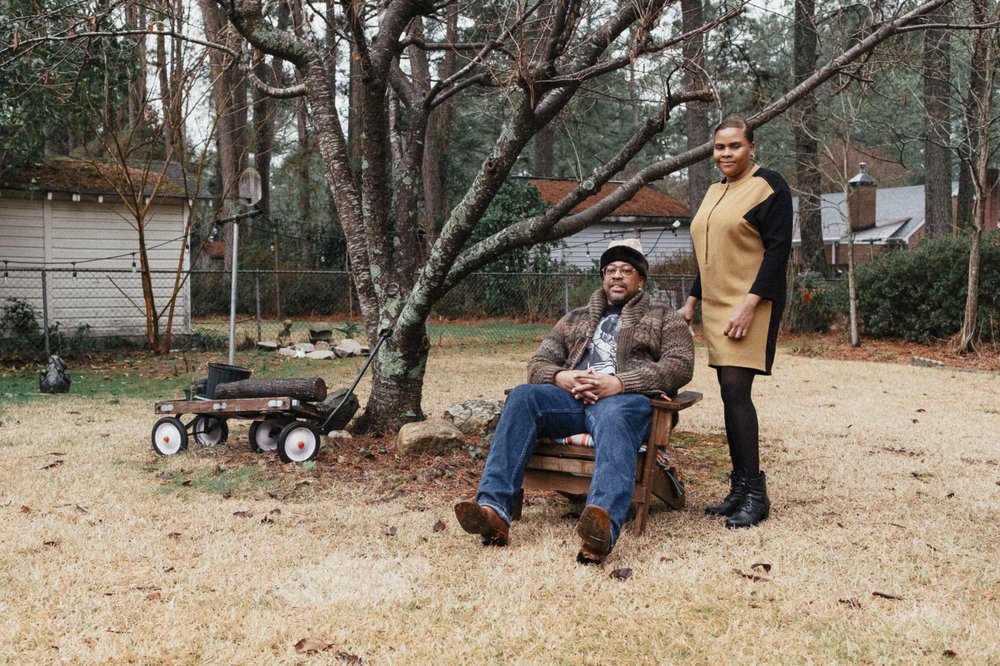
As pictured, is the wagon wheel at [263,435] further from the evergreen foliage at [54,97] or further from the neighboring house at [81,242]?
the neighboring house at [81,242]

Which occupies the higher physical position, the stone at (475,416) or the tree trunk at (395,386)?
the tree trunk at (395,386)

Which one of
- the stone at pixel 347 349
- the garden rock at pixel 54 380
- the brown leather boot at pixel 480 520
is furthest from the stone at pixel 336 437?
the stone at pixel 347 349

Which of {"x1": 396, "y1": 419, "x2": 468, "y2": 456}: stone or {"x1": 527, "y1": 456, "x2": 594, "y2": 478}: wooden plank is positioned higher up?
{"x1": 527, "y1": 456, "x2": 594, "y2": 478}: wooden plank

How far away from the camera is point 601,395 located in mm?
4363

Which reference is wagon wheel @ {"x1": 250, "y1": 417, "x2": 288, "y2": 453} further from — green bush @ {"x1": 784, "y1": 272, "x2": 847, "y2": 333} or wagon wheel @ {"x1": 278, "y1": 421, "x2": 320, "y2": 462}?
green bush @ {"x1": 784, "y1": 272, "x2": 847, "y2": 333}

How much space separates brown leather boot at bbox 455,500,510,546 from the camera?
3990 millimetres

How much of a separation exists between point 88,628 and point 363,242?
396 cm

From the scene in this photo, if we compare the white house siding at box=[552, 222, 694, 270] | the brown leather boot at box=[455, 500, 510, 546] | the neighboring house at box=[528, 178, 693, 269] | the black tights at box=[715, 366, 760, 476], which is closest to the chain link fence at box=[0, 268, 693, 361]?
the white house siding at box=[552, 222, 694, 270]

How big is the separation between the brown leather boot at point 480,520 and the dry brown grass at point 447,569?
0.30 feet

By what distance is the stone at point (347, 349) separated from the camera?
572 inches

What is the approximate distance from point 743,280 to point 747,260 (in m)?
0.10

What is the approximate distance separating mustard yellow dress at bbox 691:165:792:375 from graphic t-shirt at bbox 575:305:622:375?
44cm

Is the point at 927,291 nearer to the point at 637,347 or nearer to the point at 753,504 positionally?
the point at 753,504

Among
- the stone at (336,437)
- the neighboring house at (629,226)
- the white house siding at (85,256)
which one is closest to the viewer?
the stone at (336,437)
